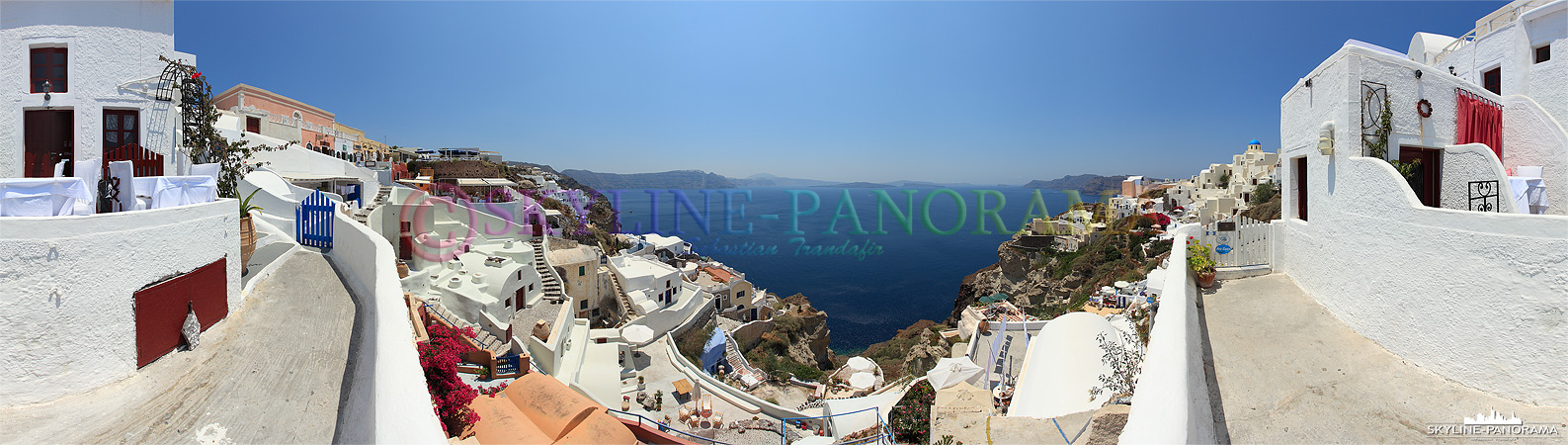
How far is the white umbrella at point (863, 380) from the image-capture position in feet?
62.5

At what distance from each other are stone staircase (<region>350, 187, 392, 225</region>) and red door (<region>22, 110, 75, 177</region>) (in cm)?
626

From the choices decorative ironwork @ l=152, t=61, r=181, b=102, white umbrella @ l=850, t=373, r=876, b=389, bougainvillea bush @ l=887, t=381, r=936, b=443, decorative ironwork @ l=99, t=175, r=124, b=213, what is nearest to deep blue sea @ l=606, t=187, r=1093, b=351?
white umbrella @ l=850, t=373, r=876, b=389

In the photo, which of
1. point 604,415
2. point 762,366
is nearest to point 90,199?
point 604,415

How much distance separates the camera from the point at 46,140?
25.6 ft

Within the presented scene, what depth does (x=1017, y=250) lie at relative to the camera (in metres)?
41.4

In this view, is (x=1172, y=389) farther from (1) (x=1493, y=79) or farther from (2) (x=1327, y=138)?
(1) (x=1493, y=79)

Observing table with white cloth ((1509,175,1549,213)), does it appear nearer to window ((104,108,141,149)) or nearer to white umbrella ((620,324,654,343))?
window ((104,108,141,149))

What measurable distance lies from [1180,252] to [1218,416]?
2.71 meters

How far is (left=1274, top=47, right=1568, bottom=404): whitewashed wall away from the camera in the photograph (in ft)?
14.1

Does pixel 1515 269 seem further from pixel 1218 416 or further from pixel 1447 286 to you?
pixel 1218 416

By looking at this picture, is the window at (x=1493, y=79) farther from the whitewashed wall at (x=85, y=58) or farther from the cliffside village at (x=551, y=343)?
the whitewashed wall at (x=85, y=58)

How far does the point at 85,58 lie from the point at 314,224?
344cm

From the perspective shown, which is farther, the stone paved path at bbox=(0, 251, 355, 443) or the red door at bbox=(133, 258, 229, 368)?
the red door at bbox=(133, 258, 229, 368)

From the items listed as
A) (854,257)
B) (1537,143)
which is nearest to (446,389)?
(1537,143)
